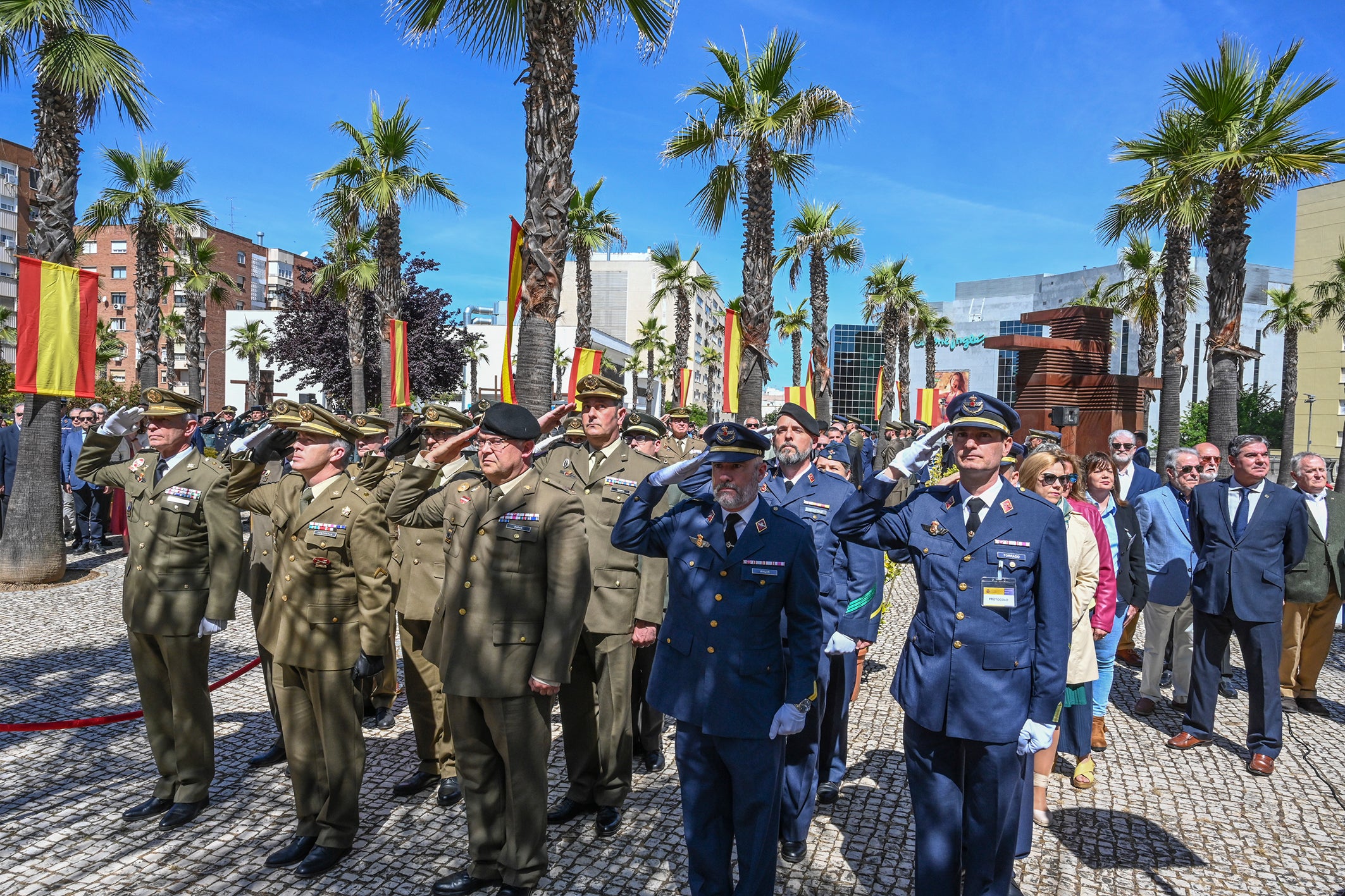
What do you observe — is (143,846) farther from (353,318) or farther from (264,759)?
(353,318)

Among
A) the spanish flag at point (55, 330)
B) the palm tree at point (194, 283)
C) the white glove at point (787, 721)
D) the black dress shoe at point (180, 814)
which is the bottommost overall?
the black dress shoe at point (180, 814)

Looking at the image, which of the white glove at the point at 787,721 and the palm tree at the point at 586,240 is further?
the palm tree at the point at 586,240

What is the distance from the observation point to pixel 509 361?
873 centimetres

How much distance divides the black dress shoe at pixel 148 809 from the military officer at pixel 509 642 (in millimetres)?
1924

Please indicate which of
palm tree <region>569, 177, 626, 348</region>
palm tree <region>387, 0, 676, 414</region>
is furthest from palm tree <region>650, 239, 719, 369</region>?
palm tree <region>387, 0, 676, 414</region>

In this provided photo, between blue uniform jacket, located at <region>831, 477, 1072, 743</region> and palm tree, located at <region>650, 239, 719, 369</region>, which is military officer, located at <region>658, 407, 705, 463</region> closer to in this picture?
blue uniform jacket, located at <region>831, 477, 1072, 743</region>

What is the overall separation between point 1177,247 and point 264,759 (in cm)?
2180

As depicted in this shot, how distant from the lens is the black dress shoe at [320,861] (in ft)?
13.0

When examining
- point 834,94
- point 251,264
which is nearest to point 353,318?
point 834,94

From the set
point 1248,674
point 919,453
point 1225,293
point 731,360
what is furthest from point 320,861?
point 1225,293

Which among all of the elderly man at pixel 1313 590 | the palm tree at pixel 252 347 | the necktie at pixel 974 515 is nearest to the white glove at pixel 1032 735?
the necktie at pixel 974 515

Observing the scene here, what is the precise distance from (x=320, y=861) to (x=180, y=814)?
1057 millimetres

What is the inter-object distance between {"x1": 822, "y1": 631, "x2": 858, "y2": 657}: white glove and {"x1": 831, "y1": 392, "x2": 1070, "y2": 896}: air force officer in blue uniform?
1.08m

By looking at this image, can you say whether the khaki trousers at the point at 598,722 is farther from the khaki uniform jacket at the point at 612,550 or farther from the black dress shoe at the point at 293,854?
the black dress shoe at the point at 293,854
